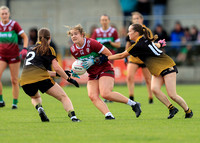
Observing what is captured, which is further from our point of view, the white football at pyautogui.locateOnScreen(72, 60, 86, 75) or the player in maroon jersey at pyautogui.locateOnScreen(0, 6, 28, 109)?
the player in maroon jersey at pyautogui.locateOnScreen(0, 6, 28, 109)

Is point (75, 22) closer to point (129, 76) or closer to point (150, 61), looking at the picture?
point (129, 76)

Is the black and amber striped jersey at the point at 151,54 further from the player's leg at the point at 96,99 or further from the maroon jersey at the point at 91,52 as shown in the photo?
the player's leg at the point at 96,99

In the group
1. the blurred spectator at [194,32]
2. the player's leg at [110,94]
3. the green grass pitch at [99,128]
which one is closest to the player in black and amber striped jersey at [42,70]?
the green grass pitch at [99,128]

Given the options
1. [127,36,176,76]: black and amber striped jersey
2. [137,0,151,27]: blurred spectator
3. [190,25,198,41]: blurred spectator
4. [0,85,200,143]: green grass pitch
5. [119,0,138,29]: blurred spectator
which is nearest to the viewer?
[0,85,200,143]: green grass pitch

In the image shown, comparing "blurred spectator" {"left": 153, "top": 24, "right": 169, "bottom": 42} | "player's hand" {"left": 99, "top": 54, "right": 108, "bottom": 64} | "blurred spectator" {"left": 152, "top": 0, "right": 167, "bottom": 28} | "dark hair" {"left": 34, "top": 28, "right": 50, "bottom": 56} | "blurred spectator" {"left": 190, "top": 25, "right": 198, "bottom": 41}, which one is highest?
"dark hair" {"left": 34, "top": 28, "right": 50, "bottom": 56}

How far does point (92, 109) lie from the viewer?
10.5m

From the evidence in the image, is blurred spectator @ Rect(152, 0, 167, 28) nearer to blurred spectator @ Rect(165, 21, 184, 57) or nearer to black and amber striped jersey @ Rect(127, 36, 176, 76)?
blurred spectator @ Rect(165, 21, 184, 57)

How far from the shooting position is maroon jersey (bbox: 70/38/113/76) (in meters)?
Result: 8.29

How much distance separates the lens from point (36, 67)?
25.8 feet

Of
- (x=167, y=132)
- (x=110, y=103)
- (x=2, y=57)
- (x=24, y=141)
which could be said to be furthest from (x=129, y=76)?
(x=24, y=141)

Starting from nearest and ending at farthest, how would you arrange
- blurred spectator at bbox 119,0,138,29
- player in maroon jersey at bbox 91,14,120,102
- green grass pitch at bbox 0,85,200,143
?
green grass pitch at bbox 0,85,200,143, player in maroon jersey at bbox 91,14,120,102, blurred spectator at bbox 119,0,138,29

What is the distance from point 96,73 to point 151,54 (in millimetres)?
992

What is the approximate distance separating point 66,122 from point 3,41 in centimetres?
389

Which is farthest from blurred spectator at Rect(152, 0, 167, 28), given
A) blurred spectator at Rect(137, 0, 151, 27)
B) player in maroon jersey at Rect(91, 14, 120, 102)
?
player in maroon jersey at Rect(91, 14, 120, 102)
